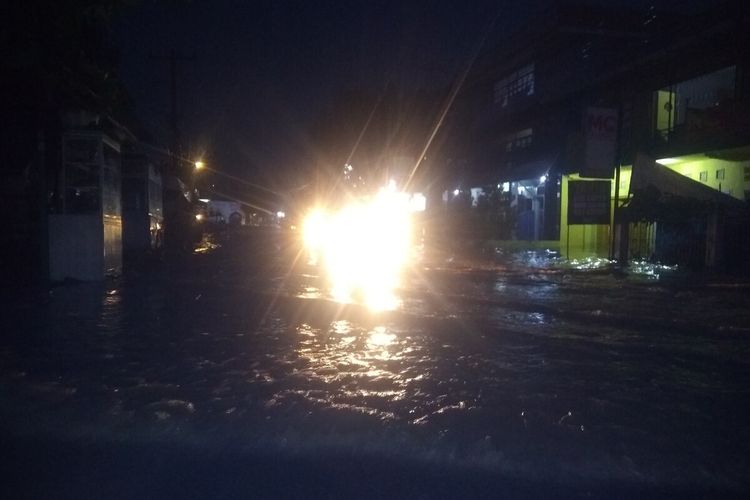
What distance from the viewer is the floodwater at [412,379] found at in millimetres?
4691

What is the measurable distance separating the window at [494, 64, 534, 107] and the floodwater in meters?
20.7

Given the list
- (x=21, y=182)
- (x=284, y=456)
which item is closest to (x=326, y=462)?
(x=284, y=456)

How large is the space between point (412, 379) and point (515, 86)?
2880 cm

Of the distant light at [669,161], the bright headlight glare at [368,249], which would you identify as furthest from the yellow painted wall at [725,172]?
the bright headlight glare at [368,249]

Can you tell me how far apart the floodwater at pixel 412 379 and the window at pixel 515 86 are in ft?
67.9

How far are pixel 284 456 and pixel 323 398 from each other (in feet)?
4.20

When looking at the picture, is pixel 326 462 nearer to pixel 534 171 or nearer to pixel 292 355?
pixel 292 355

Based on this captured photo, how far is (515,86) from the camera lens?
33.1 meters

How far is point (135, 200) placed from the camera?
2197cm

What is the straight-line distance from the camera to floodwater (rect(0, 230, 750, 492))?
4.69 meters

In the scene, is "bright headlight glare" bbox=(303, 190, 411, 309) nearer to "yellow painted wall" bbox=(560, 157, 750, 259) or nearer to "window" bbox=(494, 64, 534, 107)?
"yellow painted wall" bbox=(560, 157, 750, 259)

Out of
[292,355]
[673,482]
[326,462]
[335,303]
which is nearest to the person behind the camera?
[673,482]

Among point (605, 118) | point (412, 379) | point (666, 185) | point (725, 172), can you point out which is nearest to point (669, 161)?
point (725, 172)

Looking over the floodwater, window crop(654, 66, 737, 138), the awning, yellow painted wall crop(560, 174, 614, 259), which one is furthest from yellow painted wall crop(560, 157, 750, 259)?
the floodwater
